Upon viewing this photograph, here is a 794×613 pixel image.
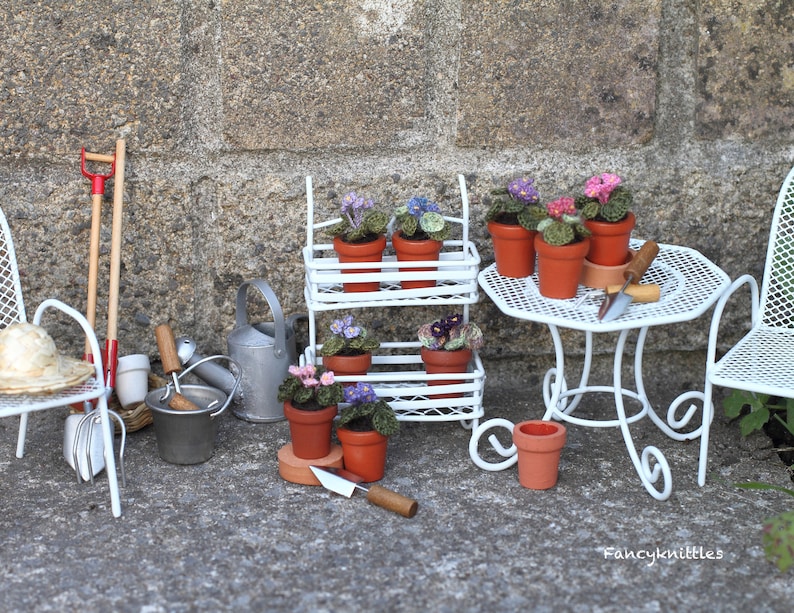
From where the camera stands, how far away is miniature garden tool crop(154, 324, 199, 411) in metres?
2.32

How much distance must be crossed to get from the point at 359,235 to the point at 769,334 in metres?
1.01

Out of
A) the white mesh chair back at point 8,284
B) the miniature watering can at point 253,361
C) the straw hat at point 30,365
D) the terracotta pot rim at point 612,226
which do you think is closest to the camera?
the straw hat at point 30,365

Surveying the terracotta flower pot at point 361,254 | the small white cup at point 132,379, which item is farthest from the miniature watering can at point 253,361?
the terracotta flower pot at point 361,254

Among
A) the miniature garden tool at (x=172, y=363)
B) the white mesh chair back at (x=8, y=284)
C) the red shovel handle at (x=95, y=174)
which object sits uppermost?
the red shovel handle at (x=95, y=174)

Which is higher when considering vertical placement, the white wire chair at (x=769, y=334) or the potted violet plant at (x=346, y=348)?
the white wire chair at (x=769, y=334)

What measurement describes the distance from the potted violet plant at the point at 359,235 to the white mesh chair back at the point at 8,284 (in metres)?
0.74

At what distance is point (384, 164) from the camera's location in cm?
250

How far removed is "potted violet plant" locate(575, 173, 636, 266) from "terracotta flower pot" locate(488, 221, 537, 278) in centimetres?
14

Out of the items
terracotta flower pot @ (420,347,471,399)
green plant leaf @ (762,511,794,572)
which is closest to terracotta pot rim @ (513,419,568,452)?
terracotta flower pot @ (420,347,471,399)

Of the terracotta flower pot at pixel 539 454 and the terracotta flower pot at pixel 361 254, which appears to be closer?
the terracotta flower pot at pixel 539 454

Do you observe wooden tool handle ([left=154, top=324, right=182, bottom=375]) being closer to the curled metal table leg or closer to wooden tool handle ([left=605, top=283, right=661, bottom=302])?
the curled metal table leg

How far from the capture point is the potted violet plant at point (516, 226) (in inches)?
88.0

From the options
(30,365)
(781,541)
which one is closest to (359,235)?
(30,365)

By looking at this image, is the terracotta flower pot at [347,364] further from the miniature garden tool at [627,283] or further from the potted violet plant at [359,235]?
the miniature garden tool at [627,283]
